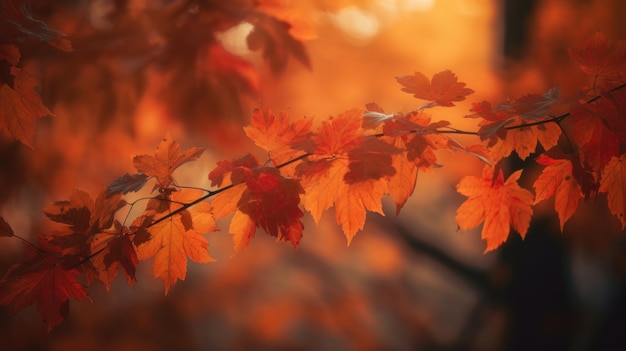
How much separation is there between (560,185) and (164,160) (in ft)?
3.24

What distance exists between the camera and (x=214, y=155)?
204 inches

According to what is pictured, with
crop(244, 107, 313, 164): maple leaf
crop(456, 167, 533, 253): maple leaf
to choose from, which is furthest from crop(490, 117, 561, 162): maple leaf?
crop(244, 107, 313, 164): maple leaf

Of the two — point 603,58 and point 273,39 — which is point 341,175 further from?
point 273,39

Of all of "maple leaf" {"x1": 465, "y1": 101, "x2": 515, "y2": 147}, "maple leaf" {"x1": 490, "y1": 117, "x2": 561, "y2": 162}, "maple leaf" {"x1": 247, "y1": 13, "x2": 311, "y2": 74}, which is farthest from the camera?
"maple leaf" {"x1": 247, "y1": 13, "x2": 311, "y2": 74}

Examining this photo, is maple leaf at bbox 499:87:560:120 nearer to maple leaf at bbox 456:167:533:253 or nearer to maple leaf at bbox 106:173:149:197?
maple leaf at bbox 456:167:533:253

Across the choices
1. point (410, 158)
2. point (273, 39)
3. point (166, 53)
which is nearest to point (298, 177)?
point (410, 158)

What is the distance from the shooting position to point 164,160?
127cm

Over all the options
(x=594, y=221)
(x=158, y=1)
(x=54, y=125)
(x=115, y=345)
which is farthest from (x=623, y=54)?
(x=115, y=345)

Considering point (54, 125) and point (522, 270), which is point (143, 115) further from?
point (522, 270)

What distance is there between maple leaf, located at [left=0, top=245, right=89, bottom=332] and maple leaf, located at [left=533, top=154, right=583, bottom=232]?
3.81 feet

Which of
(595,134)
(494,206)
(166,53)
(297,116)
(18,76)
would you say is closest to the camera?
(595,134)

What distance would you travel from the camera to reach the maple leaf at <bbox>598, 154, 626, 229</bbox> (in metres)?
1.33

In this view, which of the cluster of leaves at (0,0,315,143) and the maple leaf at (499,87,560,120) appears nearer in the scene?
the maple leaf at (499,87,560,120)

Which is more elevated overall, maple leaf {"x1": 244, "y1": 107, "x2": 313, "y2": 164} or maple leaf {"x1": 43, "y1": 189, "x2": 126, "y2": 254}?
maple leaf {"x1": 244, "y1": 107, "x2": 313, "y2": 164}
